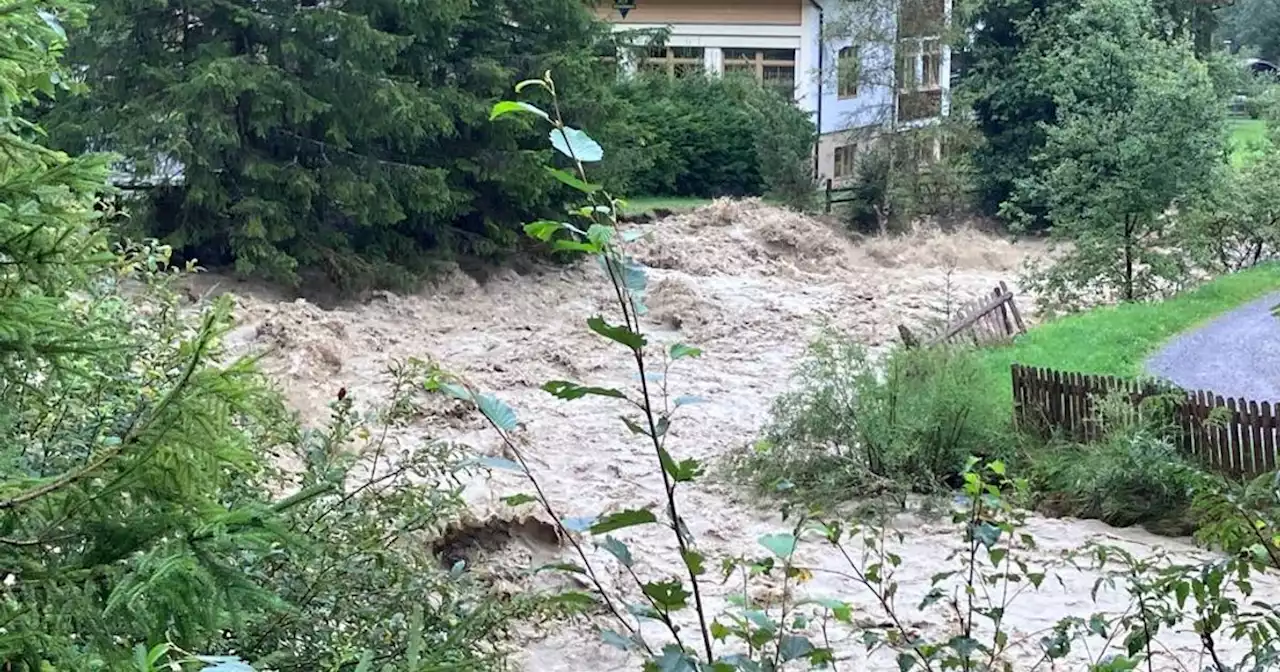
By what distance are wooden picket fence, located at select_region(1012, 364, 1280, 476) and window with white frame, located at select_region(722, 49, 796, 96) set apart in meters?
24.3

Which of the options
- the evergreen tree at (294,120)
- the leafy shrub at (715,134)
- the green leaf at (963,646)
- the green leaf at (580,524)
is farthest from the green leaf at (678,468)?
the leafy shrub at (715,134)

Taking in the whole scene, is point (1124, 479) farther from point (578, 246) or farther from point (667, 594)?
point (578, 246)

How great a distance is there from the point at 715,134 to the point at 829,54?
3967 millimetres

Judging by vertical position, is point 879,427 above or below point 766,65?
below

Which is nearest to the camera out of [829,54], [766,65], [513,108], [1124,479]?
[513,108]

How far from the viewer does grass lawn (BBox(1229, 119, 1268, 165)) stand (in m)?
25.6

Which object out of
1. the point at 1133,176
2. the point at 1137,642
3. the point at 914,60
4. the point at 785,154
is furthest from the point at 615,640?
the point at 914,60

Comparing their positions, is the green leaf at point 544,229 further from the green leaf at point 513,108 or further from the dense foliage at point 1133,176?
the dense foliage at point 1133,176

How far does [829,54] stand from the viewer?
35.0m

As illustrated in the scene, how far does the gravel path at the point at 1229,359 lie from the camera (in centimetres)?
1361

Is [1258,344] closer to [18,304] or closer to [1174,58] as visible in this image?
[1174,58]

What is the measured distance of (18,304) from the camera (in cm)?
244

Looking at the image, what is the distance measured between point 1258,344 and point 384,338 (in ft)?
36.3

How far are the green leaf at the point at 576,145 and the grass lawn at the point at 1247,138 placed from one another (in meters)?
24.9
